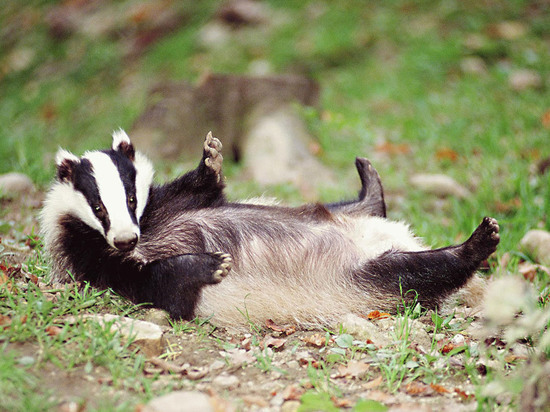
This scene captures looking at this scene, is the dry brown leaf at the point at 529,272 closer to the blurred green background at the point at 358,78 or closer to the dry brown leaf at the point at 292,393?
Result: the blurred green background at the point at 358,78

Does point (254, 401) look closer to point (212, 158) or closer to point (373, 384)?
point (373, 384)

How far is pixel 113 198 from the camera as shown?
2.60 metres

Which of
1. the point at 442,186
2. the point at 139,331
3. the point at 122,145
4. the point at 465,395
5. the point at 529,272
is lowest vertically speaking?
the point at 529,272

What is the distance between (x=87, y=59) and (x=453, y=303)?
Answer: 7.12 metres

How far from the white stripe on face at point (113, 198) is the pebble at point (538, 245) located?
2.68 m

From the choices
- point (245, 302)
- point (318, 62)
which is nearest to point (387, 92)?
point (318, 62)

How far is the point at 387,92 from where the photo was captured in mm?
6809

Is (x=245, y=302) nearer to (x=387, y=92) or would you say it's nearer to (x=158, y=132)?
(x=158, y=132)

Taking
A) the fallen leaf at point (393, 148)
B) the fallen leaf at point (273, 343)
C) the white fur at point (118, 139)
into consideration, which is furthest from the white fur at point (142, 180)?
the fallen leaf at point (393, 148)

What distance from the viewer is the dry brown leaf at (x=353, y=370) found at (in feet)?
7.74

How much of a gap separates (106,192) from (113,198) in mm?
56

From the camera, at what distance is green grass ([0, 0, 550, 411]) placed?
7.70 feet

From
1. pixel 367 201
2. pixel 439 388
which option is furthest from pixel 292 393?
pixel 367 201

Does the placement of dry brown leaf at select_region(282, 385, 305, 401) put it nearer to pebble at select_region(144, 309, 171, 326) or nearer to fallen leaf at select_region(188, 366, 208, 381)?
fallen leaf at select_region(188, 366, 208, 381)
